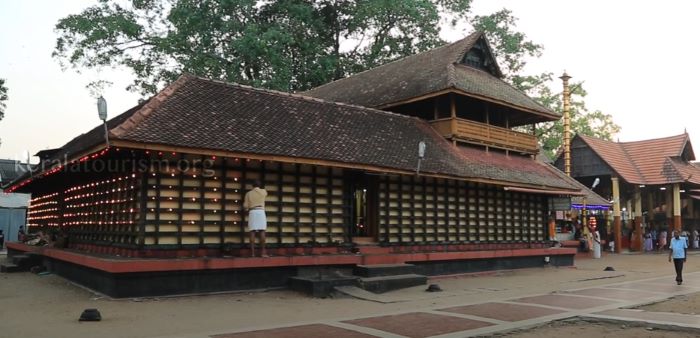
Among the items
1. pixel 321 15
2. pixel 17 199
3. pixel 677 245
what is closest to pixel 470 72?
pixel 677 245

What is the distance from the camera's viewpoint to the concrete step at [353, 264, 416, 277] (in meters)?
13.2

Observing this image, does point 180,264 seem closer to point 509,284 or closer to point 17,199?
point 509,284

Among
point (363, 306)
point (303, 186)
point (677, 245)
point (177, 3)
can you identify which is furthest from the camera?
point (177, 3)

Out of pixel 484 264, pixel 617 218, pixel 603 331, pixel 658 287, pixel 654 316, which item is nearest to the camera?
pixel 603 331

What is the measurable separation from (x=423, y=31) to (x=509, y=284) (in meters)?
23.2

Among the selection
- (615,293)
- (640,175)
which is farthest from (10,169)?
(640,175)

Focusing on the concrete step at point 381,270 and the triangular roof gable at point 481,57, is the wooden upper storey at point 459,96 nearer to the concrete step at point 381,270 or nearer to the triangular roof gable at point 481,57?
the triangular roof gable at point 481,57

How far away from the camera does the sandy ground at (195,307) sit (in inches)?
310

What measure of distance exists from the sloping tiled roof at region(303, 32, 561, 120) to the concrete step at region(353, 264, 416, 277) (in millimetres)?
7016

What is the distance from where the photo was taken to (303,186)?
1377cm

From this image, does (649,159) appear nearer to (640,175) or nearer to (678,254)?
(640,175)

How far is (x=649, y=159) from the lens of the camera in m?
33.2

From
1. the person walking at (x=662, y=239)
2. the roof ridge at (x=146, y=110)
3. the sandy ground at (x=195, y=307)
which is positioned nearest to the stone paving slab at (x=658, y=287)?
the sandy ground at (x=195, y=307)

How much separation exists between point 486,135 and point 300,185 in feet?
28.6
